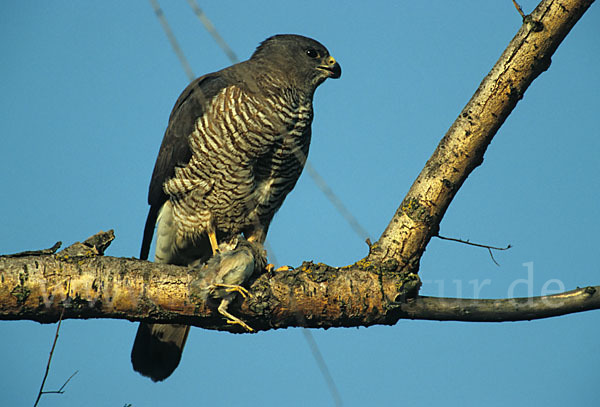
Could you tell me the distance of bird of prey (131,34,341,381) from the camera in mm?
4445

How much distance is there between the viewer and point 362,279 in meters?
3.52

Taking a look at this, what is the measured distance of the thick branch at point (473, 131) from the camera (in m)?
3.21

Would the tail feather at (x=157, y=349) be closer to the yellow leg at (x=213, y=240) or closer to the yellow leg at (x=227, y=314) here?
the yellow leg at (x=213, y=240)

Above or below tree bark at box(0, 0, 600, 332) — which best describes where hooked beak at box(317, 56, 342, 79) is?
above

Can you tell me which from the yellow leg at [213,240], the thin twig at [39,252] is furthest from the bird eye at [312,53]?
the thin twig at [39,252]

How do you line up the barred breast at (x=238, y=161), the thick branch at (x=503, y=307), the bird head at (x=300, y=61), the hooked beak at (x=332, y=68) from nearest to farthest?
the thick branch at (x=503, y=307) < the barred breast at (x=238, y=161) < the bird head at (x=300, y=61) < the hooked beak at (x=332, y=68)

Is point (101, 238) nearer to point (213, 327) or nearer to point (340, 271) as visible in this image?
point (213, 327)

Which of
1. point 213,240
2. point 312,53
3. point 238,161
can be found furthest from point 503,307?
point 312,53

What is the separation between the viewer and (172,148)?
184 inches

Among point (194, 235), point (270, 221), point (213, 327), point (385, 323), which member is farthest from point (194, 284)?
point (270, 221)

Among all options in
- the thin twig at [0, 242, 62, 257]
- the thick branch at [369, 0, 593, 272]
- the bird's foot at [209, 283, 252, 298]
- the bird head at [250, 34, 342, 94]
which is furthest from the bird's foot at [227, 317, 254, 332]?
the bird head at [250, 34, 342, 94]

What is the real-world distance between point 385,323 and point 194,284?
3.92 feet

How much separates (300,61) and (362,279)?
2.20m

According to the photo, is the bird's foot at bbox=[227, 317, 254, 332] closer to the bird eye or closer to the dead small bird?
the dead small bird
